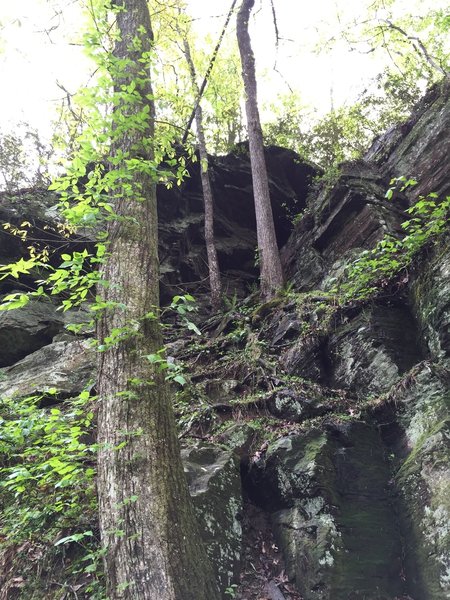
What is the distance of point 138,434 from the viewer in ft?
9.66

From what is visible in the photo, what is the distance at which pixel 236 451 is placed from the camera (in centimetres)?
525

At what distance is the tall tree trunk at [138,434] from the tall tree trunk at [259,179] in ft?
20.9

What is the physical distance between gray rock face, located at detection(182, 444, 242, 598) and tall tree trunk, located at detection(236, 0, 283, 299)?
5.62 m

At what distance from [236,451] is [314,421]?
1078 mm

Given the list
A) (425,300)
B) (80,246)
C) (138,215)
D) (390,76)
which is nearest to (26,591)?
(138,215)

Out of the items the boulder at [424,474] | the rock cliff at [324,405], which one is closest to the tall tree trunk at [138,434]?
the rock cliff at [324,405]

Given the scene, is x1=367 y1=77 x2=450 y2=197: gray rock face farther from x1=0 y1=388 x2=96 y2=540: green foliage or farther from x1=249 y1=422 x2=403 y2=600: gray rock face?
x1=0 y1=388 x2=96 y2=540: green foliage

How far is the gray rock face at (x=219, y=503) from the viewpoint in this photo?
3.98 metres

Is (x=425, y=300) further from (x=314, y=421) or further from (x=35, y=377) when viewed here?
(x=35, y=377)

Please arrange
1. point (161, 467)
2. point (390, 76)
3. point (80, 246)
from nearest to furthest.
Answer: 1. point (161, 467)
2. point (80, 246)
3. point (390, 76)

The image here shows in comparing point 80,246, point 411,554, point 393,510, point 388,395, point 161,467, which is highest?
point 80,246

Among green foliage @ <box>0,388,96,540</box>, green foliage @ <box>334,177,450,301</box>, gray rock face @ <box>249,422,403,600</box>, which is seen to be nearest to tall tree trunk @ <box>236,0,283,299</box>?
green foliage @ <box>334,177,450,301</box>

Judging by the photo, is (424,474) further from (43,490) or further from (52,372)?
(52,372)

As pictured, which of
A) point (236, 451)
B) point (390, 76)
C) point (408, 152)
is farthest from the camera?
point (390, 76)
